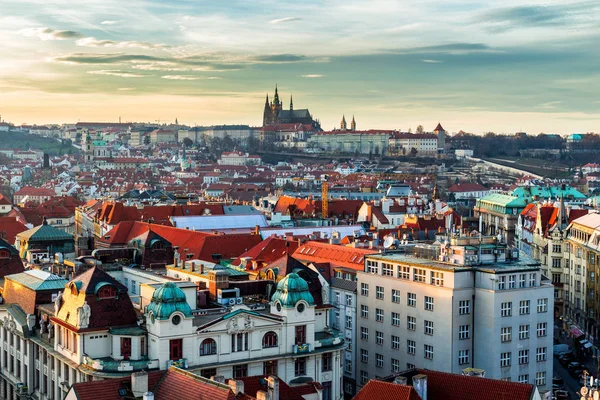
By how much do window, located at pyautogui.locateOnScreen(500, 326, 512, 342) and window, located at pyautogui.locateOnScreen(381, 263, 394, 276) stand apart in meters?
6.77

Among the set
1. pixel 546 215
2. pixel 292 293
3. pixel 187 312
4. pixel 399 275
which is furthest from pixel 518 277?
pixel 546 215

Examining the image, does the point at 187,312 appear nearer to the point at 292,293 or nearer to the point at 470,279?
the point at 292,293

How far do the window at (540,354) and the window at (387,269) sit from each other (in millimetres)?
7959

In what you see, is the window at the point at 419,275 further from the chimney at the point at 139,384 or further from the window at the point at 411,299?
the chimney at the point at 139,384

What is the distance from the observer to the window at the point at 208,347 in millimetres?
38659

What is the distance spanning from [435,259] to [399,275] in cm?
194

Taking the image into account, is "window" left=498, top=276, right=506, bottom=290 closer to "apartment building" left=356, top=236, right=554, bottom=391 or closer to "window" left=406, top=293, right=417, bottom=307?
"apartment building" left=356, top=236, right=554, bottom=391

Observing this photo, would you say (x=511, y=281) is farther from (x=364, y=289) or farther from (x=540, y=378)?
(x=364, y=289)

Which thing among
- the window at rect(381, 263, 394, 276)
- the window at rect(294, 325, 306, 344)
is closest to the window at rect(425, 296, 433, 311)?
the window at rect(381, 263, 394, 276)

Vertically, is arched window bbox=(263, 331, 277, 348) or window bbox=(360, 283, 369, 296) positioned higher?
window bbox=(360, 283, 369, 296)

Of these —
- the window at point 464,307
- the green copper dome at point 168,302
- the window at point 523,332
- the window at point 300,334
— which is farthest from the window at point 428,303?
the green copper dome at point 168,302

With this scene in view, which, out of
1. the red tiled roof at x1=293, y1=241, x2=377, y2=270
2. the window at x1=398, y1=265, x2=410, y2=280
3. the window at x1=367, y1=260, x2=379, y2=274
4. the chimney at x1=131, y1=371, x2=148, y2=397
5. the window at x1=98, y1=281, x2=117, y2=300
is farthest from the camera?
the red tiled roof at x1=293, y1=241, x2=377, y2=270

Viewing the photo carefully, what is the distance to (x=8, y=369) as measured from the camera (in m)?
47.0

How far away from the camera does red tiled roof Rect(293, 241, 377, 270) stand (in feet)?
175
